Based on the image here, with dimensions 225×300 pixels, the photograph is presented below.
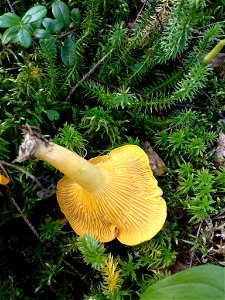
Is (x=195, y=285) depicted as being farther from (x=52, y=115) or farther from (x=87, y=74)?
(x=87, y=74)

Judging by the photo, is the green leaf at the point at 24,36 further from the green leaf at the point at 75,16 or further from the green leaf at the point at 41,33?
the green leaf at the point at 75,16

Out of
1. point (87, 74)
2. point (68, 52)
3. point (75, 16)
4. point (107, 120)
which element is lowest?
point (107, 120)

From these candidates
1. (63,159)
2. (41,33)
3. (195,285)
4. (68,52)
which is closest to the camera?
(195,285)

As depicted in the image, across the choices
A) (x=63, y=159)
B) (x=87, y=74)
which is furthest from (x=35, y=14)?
(x=63, y=159)

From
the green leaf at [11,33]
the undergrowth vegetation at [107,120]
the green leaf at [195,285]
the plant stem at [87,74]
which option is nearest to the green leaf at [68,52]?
the undergrowth vegetation at [107,120]

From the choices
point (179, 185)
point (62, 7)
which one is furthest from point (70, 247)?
point (62, 7)

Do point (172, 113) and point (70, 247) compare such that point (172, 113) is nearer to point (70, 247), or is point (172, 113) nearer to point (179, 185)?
point (179, 185)

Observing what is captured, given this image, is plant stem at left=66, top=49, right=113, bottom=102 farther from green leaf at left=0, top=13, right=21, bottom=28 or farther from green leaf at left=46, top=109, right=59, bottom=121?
green leaf at left=0, top=13, right=21, bottom=28
